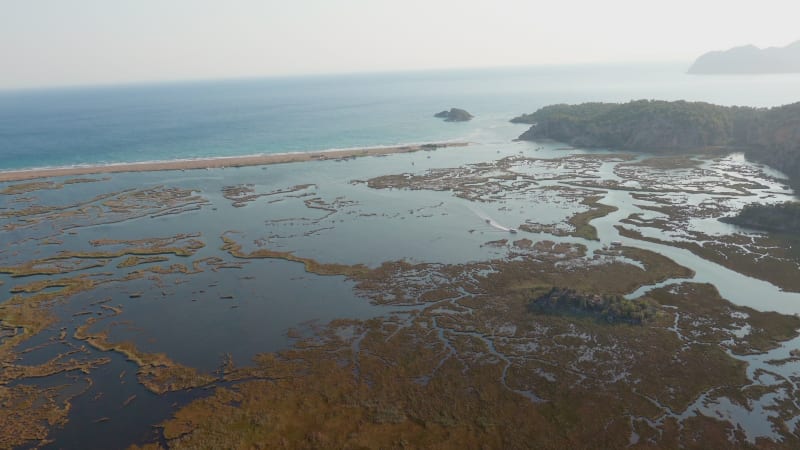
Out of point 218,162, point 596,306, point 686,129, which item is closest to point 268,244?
point 596,306

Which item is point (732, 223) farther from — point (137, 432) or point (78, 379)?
point (78, 379)

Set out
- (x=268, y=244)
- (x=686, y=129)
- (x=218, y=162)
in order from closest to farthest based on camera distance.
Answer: (x=268, y=244), (x=686, y=129), (x=218, y=162)

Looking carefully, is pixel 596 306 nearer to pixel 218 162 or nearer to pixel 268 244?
pixel 268 244

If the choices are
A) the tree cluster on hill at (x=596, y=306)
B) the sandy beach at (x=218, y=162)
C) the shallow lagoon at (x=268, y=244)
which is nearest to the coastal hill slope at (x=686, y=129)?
the shallow lagoon at (x=268, y=244)

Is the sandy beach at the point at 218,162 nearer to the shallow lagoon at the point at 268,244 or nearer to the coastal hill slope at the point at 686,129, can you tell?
the shallow lagoon at the point at 268,244

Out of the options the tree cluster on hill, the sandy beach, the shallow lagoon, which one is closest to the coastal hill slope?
the shallow lagoon

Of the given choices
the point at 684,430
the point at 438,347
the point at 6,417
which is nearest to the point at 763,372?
the point at 684,430

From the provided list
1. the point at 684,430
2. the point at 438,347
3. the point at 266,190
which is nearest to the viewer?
the point at 684,430
